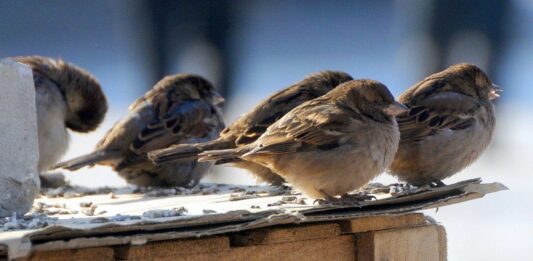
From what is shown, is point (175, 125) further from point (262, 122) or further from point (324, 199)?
point (324, 199)

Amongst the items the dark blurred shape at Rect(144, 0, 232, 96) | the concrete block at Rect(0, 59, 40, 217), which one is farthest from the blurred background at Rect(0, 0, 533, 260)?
the concrete block at Rect(0, 59, 40, 217)

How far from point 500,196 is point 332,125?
530 centimetres

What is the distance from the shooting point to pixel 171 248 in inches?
110

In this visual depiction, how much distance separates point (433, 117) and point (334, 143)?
88 centimetres

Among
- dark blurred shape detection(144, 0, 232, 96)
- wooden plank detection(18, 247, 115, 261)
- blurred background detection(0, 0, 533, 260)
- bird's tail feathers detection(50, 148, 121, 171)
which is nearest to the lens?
wooden plank detection(18, 247, 115, 261)

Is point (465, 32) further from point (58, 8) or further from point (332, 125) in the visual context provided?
point (332, 125)

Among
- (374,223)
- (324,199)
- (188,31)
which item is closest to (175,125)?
(324,199)

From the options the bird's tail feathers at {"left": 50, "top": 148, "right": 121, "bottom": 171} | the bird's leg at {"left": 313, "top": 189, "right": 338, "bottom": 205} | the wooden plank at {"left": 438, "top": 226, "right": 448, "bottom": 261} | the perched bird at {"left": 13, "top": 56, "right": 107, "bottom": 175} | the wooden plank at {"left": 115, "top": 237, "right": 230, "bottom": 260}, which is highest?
the perched bird at {"left": 13, "top": 56, "right": 107, "bottom": 175}

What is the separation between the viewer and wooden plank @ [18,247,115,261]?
2586 millimetres

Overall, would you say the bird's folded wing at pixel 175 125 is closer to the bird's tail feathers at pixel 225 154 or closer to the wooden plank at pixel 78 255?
the bird's tail feathers at pixel 225 154

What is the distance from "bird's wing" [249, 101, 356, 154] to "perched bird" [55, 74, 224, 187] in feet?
4.57

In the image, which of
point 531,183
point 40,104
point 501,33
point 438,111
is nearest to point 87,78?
point 40,104

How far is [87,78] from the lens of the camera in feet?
19.8

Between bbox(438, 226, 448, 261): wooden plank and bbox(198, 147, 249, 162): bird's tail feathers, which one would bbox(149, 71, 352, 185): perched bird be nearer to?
bbox(198, 147, 249, 162): bird's tail feathers
